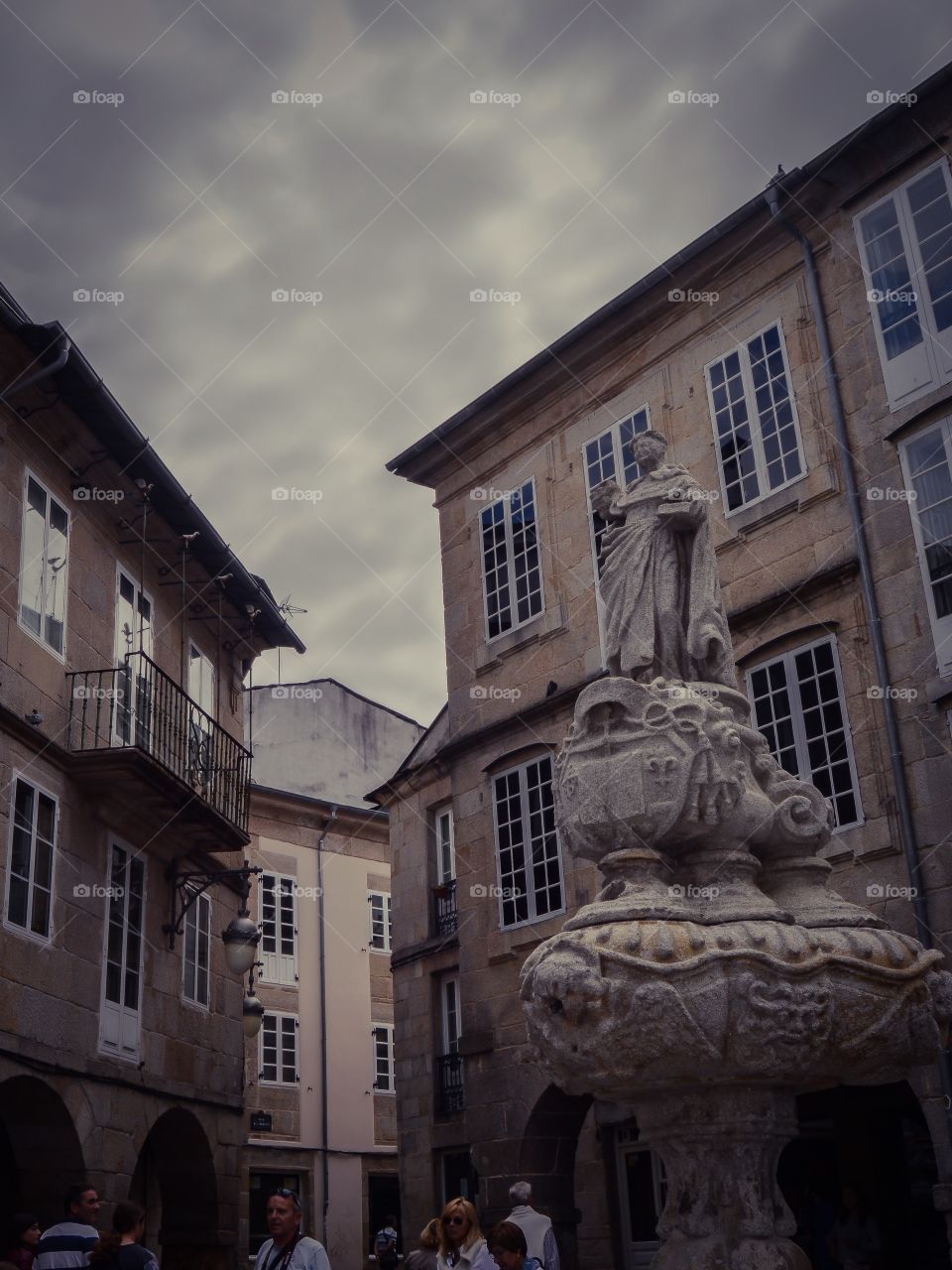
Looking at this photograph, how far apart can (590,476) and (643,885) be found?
36.3 ft

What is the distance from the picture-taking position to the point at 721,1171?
564 centimetres

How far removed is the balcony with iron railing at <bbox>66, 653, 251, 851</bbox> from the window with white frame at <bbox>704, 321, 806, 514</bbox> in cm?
632

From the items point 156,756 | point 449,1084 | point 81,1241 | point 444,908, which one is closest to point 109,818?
point 156,756

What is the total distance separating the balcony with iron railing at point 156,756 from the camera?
44.3 feet

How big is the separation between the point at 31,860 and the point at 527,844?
18.4 feet

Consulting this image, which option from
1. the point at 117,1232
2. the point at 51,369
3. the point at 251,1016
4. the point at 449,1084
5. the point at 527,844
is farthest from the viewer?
the point at 449,1084

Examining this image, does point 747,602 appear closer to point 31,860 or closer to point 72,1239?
point 31,860

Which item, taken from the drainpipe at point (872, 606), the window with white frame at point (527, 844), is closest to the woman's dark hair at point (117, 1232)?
the drainpipe at point (872, 606)

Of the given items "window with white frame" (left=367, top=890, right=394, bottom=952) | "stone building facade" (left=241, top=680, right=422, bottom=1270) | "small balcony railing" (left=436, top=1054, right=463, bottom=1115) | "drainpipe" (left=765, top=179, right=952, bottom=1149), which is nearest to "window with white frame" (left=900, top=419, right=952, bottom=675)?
"drainpipe" (left=765, top=179, right=952, bottom=1149)

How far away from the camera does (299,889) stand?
87.8ft

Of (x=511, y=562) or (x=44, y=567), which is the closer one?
(x=44, y=567)

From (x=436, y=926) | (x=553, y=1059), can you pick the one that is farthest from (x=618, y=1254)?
(x=553, y=1059)

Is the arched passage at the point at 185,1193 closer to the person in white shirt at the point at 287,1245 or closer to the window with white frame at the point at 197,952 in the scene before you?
the window with white frame at the point at 197,952

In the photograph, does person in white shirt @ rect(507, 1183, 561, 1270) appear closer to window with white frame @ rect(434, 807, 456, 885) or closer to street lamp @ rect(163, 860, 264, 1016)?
street lamp @ rect(163, 860, 264, 1016)
